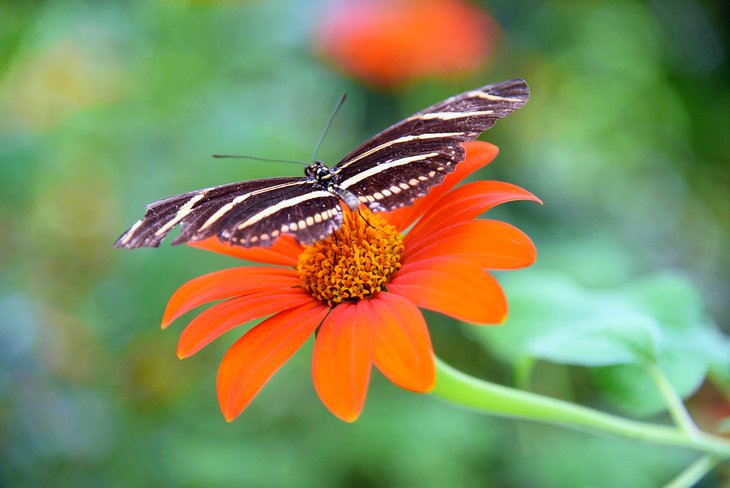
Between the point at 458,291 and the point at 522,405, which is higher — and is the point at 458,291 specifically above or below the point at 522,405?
above

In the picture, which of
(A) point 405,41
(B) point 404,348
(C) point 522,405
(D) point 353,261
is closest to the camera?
(B) point 404,348

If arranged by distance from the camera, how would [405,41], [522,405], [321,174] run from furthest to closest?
[405,41]
[321,174]
[522,405]

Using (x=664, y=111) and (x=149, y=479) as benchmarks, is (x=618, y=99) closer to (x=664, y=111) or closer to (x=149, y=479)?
(x=664, y=111)

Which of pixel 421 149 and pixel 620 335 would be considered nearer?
pixel 620 335

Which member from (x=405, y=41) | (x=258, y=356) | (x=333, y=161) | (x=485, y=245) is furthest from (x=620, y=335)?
(x=405, y=41)

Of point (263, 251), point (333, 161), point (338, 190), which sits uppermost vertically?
point (338, 190)

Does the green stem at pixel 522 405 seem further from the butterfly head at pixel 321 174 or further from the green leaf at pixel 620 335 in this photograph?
the butterfly head at pixel 321 174

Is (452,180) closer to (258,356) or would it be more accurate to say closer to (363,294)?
(363,294)
